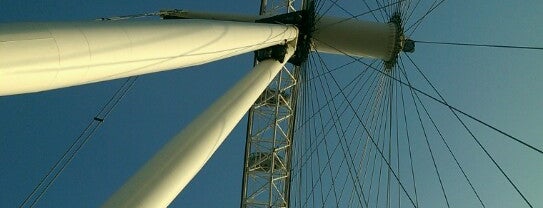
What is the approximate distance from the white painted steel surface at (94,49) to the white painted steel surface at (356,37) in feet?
31.4

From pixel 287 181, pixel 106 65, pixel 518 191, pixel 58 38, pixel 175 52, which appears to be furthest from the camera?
pixel 287 181

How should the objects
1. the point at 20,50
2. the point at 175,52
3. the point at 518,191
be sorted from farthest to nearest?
the point at 518,191, the point at 175,52, the point at 20,50

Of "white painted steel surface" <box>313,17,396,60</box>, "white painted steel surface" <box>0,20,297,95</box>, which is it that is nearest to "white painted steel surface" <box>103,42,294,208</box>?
"white painted steel surface" <box>0,20,297,95</box>

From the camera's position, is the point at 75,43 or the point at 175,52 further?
the point at 175,52

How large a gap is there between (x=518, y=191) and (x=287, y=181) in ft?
63.0

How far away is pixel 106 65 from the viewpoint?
5.77 m

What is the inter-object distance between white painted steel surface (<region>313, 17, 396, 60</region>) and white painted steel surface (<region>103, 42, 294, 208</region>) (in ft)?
21.0

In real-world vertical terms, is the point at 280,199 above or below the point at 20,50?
below

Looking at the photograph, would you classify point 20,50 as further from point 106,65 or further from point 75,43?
point 106,65

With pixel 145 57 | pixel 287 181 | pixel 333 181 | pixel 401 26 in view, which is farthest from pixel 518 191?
pixel 287 181

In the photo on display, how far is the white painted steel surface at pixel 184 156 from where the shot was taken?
7.13 meters

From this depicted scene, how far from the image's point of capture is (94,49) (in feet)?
17.8

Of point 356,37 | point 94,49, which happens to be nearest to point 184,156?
point 94,49

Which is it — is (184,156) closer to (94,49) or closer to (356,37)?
(94,49)
